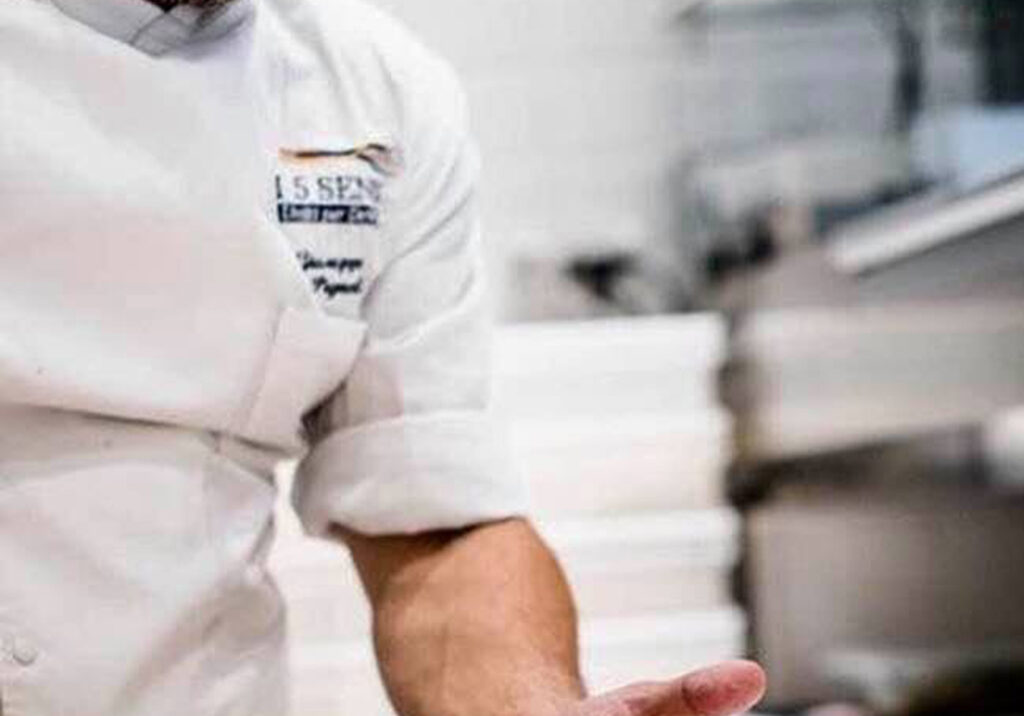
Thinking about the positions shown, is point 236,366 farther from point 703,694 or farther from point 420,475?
point 703,694

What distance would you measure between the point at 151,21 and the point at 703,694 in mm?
559

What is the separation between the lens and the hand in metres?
0.81

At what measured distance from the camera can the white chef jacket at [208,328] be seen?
100cm

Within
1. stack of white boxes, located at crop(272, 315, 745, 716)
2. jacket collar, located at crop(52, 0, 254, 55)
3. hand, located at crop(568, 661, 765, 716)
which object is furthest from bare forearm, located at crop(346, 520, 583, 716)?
stack of white boxes, located at crop(272, 315, 745, 716)

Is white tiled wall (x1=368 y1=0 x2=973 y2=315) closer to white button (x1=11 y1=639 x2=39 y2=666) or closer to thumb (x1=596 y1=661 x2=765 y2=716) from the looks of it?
white button (x1=11 y1=639 x2=39 y2=666)

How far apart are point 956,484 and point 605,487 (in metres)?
0.75

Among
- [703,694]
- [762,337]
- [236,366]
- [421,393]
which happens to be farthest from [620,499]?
[703,694]

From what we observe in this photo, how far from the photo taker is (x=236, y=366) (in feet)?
3.51

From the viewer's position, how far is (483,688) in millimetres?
1068

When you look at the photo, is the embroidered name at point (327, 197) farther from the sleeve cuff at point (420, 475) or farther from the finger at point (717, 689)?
the finger at point (717, 689)

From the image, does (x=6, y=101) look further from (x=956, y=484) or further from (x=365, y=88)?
(x=956, y=484)

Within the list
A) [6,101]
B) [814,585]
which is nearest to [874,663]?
[814,585]

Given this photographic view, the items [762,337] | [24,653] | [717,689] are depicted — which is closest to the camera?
[717,689]

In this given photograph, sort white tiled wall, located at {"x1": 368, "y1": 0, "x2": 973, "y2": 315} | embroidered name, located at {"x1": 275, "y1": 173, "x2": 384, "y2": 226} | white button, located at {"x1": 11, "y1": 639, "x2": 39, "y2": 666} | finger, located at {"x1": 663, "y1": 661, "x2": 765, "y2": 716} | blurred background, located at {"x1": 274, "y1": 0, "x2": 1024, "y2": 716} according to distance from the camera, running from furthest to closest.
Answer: white tiled wall, located at {"x1": 368, "y1": 0, "x2": 973, "y2": 315}, blurred background, located at {"x1": 274, "y1": 0, "x2": 1024, "y2": 716}, embroidered name, located at {"x1": 275, "y1": 173, "x2": 384, "y2": 226}, white button, located at {"x1": 11, "y1": 639, "x2": 39, "y2": 666}, finger, located at {"x1": 663, "y1": 661, "x2": 765, "y2": 716}
